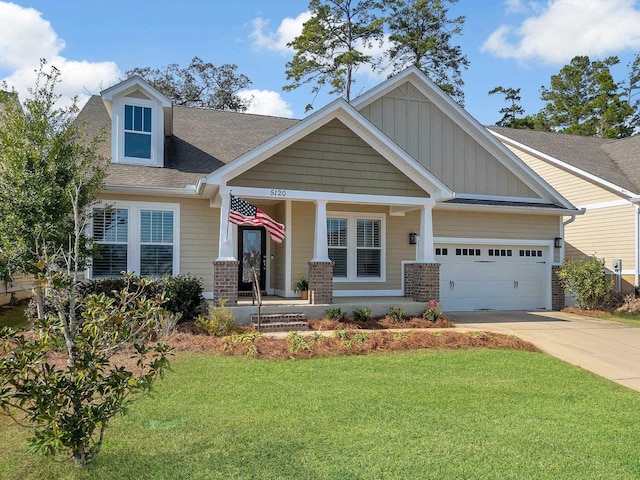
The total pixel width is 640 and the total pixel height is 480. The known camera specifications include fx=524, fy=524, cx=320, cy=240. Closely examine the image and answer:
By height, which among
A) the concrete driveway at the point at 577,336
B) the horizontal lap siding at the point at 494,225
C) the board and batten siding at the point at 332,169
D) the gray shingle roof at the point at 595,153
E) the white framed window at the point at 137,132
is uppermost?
the gray shingle roof at the point at 595,153

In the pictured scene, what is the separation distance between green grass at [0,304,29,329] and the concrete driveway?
10205mm

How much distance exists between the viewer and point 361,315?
12.0m

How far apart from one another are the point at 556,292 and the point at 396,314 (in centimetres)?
679

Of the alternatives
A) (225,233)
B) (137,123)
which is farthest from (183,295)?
(137,123)

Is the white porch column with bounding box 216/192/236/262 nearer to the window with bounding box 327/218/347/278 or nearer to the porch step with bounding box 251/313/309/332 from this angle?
the porch step with bounding box 251/313/309/332

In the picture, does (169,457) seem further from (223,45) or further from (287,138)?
(223,45)

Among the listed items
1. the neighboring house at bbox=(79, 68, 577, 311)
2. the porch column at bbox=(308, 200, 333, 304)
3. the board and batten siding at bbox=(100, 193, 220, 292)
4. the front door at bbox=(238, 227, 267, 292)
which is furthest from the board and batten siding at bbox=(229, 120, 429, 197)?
the front door at bbox=(238, 227, 267, 292)

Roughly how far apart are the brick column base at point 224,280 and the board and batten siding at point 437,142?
679 centimetres

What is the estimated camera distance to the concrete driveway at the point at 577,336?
28.0ft

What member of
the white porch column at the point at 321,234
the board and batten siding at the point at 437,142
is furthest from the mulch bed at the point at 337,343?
the board and batten siding at the point at 437,142

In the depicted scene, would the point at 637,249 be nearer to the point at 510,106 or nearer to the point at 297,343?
the point at 297,343

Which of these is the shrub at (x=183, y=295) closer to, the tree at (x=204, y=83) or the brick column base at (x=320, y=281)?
the brick column base at (x=320, y=281)

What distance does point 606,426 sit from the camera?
18.3ft

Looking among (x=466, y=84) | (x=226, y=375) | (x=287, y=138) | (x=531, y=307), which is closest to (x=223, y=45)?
(x=287, y=138)
